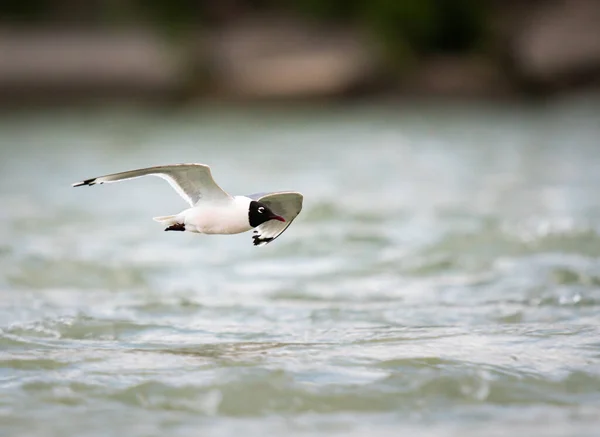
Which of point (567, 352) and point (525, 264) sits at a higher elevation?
point (525, 264)

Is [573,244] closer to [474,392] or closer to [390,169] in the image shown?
[474,392]

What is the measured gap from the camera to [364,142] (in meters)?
18.7

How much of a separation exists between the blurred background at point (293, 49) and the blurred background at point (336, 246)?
0.24ft

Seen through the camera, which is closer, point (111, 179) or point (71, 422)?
point (71, 422)

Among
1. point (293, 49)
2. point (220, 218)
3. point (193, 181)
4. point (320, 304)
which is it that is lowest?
point (320, 304)

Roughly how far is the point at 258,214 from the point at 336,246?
4.29 m

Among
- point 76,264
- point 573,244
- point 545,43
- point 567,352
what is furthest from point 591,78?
point 567,352

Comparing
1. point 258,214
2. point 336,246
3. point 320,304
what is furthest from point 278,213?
point 336,246

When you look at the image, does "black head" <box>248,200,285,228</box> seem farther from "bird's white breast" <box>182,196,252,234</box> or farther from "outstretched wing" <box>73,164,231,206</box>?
"outstretched wing" <box>73,164,231,206</box>

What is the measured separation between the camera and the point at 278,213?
5832mm

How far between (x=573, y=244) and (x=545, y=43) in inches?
669

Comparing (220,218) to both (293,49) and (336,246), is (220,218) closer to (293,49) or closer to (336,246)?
(336,246)

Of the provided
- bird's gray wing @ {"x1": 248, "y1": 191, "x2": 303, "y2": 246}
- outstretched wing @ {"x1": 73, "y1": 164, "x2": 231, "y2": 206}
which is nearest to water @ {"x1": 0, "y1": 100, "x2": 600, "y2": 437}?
bird's gray wing @ {"x1": 248, "y1": 191, "x2": 303, "y2": 246}

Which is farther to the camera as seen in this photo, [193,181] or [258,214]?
[193,181]
